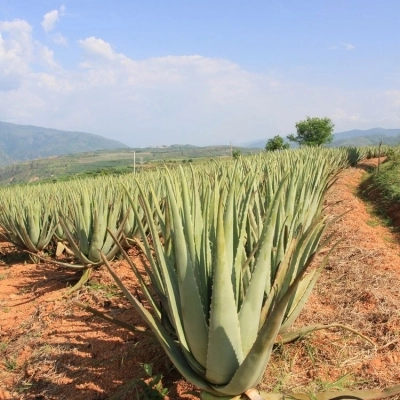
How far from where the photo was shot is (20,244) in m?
5.61

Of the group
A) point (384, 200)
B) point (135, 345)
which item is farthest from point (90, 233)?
point (384, 200)

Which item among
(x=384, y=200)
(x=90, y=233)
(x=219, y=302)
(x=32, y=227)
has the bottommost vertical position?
(x=384, y=200)

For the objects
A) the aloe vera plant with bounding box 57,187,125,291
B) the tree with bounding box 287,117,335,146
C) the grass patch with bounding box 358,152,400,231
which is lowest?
the grass patch with bounding box 358,152,400,231

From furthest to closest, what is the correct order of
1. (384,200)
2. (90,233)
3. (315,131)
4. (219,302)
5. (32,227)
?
(315,131)
(384,200)
(32,227)
(90,233)
(219,302)

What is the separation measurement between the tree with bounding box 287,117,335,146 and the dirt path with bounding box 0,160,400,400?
49060 millimetres

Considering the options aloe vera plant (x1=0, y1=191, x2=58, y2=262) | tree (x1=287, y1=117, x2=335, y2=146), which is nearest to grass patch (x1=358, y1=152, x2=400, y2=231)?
aloe vera plant (x1=0, y1=191, x2=58, y2=262)

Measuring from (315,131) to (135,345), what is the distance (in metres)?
52.1

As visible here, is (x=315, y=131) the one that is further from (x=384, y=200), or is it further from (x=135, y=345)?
(x=135, y=345)

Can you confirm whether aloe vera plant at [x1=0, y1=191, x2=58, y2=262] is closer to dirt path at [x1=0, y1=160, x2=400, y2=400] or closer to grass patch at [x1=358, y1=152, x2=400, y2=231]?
dirt path at [x1=0, y1=160, x2=400, y2=400]

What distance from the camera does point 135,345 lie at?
229cm

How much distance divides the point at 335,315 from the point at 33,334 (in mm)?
2390

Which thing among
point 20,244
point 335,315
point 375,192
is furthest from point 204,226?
point 375,192

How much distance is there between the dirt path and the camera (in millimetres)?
1910

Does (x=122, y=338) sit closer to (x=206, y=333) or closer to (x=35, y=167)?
(x=206, y=333)
